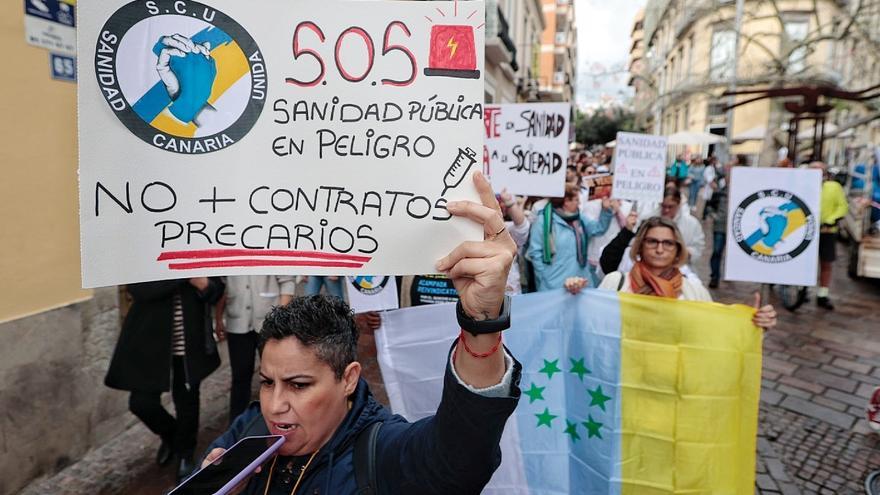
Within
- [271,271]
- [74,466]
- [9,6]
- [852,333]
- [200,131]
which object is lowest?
[74,466]

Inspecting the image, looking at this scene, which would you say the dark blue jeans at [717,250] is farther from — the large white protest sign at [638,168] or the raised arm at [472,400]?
the raised arm at [472,400]

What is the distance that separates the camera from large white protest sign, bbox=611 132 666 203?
5633mm

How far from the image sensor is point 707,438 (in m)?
2.68

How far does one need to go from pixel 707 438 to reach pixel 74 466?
151 inches

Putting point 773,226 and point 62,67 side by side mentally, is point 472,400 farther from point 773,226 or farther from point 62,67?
point 62,67

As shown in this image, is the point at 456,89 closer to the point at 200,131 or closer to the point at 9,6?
the point at 200,131

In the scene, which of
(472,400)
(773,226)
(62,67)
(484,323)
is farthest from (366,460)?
(62,67)

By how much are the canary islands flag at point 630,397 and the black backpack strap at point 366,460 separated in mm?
1512

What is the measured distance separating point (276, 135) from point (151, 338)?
2483 mm

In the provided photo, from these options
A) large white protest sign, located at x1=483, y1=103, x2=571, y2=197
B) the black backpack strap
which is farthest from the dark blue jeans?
the black backpack strap

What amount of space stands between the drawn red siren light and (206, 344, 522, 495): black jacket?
0.75 meters

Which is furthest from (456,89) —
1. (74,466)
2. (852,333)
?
(852,333)

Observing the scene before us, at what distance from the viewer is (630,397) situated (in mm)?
2799

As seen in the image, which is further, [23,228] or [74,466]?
[74,466]
